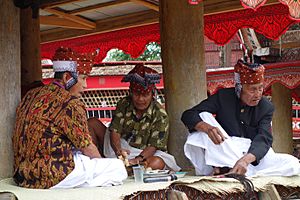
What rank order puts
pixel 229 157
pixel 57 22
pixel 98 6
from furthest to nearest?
pixel 57 22 → pixel 98 6 → pixel 229 157

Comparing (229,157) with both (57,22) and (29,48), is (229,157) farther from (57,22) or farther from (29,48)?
(57,22)

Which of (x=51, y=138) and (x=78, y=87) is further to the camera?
(x=78, y=87)

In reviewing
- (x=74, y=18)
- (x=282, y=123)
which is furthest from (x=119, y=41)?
(x=282, y=123)

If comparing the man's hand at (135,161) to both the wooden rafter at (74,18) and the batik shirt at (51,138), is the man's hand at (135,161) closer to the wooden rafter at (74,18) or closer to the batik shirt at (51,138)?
the batik shirt at (51,138)

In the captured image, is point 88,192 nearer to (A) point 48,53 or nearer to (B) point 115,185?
(B) point 115,185

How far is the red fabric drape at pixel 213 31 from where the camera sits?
7.95m

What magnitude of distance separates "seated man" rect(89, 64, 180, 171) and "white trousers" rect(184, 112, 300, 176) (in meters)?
0.38

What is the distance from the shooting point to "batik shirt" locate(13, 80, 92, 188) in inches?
165

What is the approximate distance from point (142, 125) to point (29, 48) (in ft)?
7.90

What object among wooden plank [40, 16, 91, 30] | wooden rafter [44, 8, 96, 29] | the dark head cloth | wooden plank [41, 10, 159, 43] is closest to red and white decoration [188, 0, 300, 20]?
the dark head cloth

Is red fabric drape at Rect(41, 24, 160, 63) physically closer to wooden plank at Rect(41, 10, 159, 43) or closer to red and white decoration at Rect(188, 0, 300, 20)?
wooden plank at Rect(41, 10, 159, 43)

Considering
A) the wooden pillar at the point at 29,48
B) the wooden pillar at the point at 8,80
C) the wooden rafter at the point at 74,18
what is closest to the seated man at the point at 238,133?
the wooden pillar at the point at 8,80

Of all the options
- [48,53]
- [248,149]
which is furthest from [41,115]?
[48,53]

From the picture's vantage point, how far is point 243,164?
4777mm
